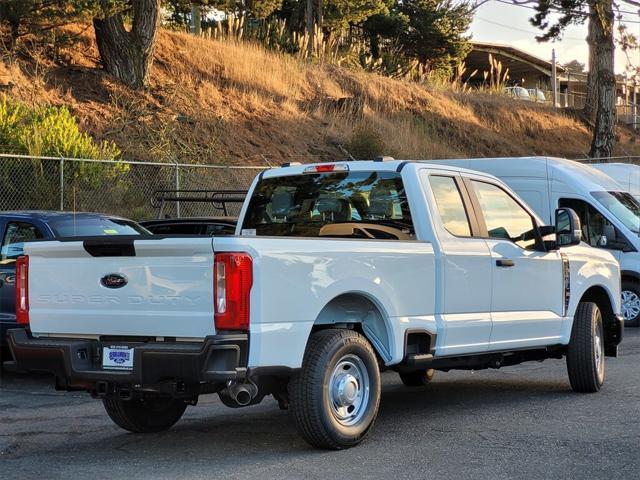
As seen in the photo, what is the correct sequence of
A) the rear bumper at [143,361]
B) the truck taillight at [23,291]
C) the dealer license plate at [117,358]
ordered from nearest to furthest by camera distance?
1. the rear bumper at [143,361]
2. the dealer license plate at [117,358]
3. the truck taillight at [23,291]

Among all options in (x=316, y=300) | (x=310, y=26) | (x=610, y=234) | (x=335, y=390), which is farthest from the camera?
(x=310, y=26)

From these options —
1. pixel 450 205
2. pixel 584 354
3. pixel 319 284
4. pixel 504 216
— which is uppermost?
pixel 450 205

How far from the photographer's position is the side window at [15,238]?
32.4 feet

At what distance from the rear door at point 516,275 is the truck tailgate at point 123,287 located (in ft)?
9.86

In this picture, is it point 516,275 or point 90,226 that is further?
point 90,226

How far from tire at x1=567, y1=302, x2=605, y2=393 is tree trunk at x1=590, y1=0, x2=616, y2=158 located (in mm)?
21035

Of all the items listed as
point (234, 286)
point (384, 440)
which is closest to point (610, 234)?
point (384, 440)

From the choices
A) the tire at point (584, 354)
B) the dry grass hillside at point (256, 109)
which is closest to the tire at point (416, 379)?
the tire at point (584, 354)

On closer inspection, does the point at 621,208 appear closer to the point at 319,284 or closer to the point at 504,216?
the point at 504,216

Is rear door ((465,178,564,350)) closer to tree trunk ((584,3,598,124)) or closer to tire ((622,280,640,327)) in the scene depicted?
tire ((622,280,640,327))

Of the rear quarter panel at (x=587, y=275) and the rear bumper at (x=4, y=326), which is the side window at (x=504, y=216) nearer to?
the rear quarter panel at (x=587, y=275)

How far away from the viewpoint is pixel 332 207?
8.04 meters

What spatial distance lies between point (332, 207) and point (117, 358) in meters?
2.58

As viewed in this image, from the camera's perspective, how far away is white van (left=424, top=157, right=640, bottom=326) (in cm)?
1452
